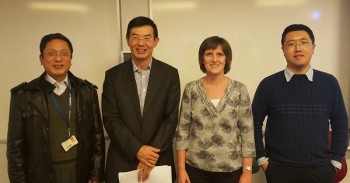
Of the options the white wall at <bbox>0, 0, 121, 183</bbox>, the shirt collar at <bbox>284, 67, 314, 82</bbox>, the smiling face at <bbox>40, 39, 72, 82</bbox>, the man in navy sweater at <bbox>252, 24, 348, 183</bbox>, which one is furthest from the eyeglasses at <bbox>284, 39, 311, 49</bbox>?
the smiling face at <bbox>40, 39, 72, 82</bbox>

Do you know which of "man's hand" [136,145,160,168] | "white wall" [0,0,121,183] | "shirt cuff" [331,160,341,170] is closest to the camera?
"man's hand" [136,145,160,168]

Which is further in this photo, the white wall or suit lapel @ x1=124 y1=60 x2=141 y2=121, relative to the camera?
the white wall

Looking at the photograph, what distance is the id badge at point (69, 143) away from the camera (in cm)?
168

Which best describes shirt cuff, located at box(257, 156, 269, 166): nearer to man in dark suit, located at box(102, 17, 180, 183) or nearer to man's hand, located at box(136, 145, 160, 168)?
man in dark suit, located at box(102, 17, 180, 183)

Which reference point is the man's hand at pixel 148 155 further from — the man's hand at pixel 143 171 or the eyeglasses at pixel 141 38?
the eyeglasses at pixel 141 38

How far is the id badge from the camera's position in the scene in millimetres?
1685

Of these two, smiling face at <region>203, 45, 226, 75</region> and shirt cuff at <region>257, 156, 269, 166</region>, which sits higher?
smiling face at <region>203, 45, 226, 75</region>

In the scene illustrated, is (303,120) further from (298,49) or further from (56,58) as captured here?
(56,58)

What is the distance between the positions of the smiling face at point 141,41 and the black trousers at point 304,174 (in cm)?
115

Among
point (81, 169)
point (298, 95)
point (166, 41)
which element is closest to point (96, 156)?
point (81, 169)

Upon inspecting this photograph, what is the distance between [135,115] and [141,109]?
5cm

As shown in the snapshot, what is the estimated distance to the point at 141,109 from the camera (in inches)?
65.8

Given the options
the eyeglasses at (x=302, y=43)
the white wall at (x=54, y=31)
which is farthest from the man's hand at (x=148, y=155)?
the eyeglasses at (x=302, y=43)

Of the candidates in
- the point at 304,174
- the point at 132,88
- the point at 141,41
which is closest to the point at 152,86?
the point at 132,88
